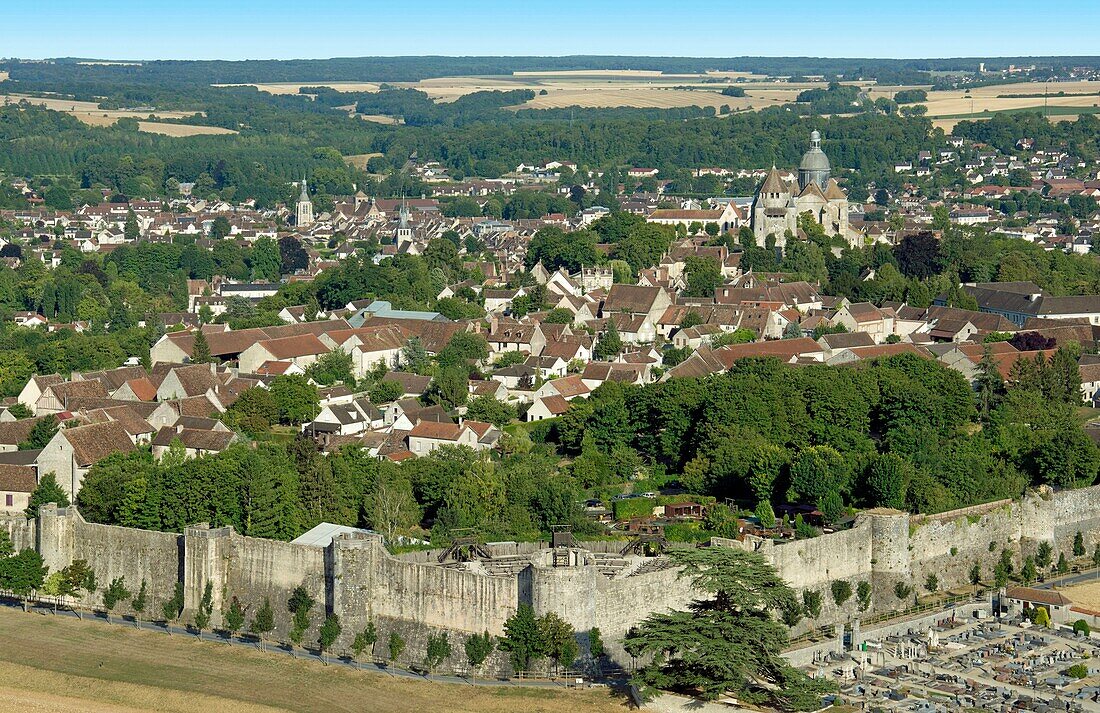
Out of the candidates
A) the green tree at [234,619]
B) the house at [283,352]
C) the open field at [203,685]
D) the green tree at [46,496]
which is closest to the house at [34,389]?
the house at [283,352]

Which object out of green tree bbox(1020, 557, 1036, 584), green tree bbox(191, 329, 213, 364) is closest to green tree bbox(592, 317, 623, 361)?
green tree bbox(191, 329, 213, 364)

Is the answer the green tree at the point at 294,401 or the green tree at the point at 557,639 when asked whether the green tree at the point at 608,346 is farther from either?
the green tree at the point at 557,639

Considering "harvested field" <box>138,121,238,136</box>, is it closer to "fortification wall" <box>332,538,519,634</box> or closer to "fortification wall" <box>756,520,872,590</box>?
"fortification wall" <box>756,520,872,590</box>

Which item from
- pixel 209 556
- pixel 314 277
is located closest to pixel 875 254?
pixel 314 277

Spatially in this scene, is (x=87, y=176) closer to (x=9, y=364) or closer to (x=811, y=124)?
(x=811, y=124)

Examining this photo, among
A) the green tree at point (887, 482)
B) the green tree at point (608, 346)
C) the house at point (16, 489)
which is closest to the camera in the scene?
the green tree at point (887, 482)

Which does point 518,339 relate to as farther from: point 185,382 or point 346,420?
point 185,382
